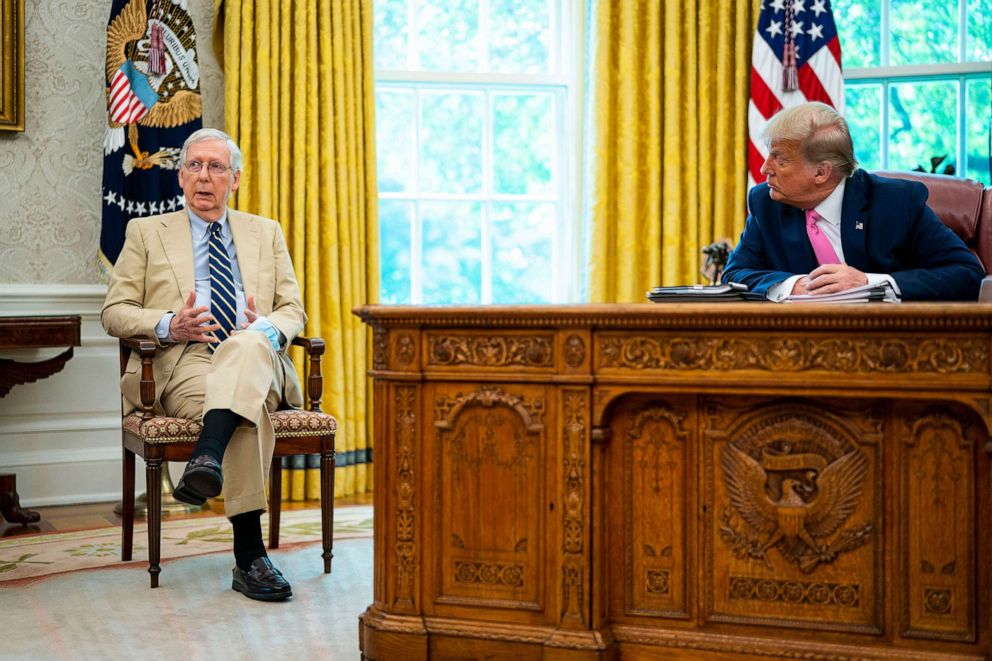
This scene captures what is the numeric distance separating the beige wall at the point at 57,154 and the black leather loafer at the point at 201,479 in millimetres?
2037

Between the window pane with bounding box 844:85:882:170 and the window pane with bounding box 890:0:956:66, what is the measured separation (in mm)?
182

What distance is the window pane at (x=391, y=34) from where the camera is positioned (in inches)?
196

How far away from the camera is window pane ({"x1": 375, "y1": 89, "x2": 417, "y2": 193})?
5.00 meters

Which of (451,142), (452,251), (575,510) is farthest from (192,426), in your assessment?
(451,142)

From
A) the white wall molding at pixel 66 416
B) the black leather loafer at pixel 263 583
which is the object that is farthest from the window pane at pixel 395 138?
the black leather loafer at pixel 263 583

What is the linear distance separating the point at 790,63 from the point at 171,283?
292 centimetres

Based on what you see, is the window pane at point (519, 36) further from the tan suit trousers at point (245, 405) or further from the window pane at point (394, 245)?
the tan suit trousers at point (245, 405)

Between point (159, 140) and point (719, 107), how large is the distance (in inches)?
97.1

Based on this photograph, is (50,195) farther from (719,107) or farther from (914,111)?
(914,111)

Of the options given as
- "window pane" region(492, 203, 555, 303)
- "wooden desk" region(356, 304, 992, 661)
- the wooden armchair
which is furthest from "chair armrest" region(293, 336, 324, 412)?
"window pane" region(492, 203, 555, 303)

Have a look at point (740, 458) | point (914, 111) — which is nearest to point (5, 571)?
point (740, 458)

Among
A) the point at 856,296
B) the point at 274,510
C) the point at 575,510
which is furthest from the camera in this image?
the point at 274,510

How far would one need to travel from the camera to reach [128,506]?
332 centimetres

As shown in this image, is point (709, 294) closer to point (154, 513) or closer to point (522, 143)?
point (154, 513)
